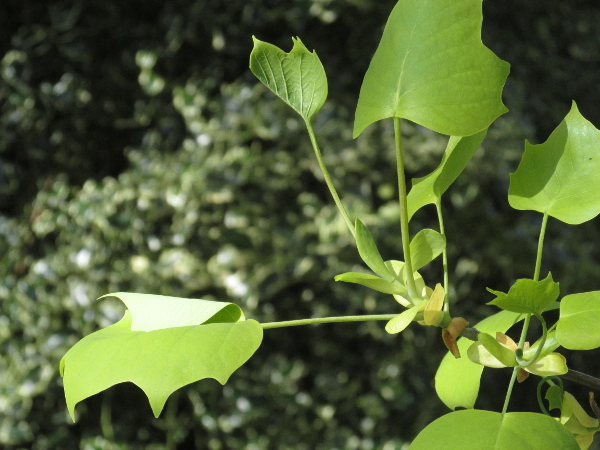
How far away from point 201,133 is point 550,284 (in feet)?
5.13

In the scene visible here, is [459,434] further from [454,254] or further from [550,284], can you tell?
[454,254]

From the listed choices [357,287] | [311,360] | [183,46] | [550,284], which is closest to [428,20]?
[550,284]

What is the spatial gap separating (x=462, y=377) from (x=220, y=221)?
4.40 ft

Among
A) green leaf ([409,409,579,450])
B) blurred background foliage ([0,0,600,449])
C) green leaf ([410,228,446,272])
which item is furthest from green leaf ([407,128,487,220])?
blurred background foliage ([0,0,600,449])

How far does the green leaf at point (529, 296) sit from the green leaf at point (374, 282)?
0.28 ft

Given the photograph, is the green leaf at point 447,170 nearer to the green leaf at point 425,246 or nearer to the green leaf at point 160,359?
the green leaf at point 425,246

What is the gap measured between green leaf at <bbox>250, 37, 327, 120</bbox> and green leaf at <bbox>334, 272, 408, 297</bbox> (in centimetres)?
12

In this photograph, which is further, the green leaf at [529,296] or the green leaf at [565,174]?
the green leaf at [565,174]

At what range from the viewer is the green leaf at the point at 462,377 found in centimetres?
51

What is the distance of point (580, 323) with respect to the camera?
16.4 inches

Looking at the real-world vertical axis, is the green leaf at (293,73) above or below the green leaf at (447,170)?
above

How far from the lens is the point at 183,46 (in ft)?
6.62

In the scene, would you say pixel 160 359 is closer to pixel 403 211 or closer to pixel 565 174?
pixel 403 211

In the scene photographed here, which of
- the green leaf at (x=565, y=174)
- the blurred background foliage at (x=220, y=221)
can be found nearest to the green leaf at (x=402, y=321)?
the green leaf at (x=565, y=174)
